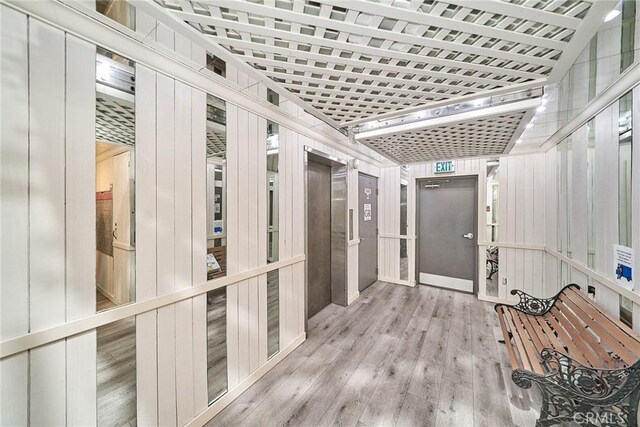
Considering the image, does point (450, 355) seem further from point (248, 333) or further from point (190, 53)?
point (190, 53)

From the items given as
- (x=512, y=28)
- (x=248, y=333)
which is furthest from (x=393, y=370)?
(x=512, y=28)

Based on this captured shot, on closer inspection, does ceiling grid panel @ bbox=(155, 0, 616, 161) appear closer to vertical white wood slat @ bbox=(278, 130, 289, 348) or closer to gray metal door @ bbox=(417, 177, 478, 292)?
vertical white wood slat @ bbox=(278, 130, 289, 348)

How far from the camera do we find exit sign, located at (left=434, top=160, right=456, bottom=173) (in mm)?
4160

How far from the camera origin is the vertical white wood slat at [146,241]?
4.36ft

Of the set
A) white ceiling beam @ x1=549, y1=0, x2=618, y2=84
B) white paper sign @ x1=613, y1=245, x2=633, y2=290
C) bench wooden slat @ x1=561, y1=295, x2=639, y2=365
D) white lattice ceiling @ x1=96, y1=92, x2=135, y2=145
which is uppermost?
white ceiling beam @ x1=549, y1=0, x2=618, y2=84

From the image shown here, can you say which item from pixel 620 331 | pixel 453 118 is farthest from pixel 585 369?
pixel 453 118

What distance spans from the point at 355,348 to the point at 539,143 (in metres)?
3.76

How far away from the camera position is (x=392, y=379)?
2.12m

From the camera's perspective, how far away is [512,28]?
43.3 inches

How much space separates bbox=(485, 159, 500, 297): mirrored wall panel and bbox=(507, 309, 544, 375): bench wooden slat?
198 cm

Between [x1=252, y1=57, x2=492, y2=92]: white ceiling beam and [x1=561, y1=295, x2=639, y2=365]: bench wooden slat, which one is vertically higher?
[x1=252, y1=57, x2=492, y2=92]: white ceiling beam

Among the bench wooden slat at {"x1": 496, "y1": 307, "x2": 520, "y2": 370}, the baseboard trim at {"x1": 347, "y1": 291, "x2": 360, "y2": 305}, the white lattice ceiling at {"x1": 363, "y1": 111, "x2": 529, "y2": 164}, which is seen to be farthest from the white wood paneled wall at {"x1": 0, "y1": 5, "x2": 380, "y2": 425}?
the bench wooden slat at {"x1": 496, "y1": 307, "x2": 520, "y2": 370}

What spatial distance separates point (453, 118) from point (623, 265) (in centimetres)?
155

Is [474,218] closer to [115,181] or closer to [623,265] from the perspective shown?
[623,265]
